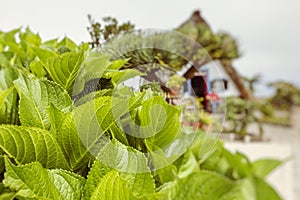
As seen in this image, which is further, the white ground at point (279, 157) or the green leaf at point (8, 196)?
the white ground at point (279, 157)

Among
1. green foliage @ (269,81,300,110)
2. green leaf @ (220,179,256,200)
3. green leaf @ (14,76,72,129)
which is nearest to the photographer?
green leaf @ (220,179,256,200)

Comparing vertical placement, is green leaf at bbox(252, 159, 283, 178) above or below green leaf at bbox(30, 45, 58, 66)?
below

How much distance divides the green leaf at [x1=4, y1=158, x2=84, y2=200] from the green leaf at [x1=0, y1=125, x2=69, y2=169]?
0.11 ft

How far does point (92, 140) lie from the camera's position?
1.38 feet

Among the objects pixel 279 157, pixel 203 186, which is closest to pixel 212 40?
pixel 279 157

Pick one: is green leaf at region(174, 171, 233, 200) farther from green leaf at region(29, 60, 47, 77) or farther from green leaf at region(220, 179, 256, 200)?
green leaf at region(29, 60, 47, 77)

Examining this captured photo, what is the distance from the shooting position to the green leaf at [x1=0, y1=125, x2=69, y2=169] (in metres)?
0.41

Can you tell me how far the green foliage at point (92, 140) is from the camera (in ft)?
1.18

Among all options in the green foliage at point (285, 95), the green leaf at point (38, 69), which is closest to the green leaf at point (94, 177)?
the green leaf at point (38, 69)

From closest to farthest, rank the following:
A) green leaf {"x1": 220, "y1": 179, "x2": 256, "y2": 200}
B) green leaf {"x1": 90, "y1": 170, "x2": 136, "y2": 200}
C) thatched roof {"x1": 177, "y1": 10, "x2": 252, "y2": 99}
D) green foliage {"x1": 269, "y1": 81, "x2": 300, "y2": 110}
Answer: green leaf {"x1": 220, "y1": 179, "x2": 256, "y2": 200}
green leaf {"x1": 90, "y1": 170, "x2": 136, "y2": 200}
thatched roof {"x1": 177, "y1": 10, "x2": 252, "y2": 99}
green foliage {"x1": 269, "y1": 81, "x2": 300, "y2": 110}

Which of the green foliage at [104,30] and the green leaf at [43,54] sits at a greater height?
the green foliage at [104,30]

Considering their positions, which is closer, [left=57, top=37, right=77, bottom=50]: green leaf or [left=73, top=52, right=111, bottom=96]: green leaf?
[left=73, top=52, right=111, bottom=96]: green leaf

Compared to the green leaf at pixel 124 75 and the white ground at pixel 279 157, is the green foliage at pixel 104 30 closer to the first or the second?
the green leaf at pixel 124 75

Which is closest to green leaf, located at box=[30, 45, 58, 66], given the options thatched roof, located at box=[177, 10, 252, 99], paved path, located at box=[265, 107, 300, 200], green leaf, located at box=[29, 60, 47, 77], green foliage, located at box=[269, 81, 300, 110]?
green leaf, located at box=[29, 60, 47, 77]
